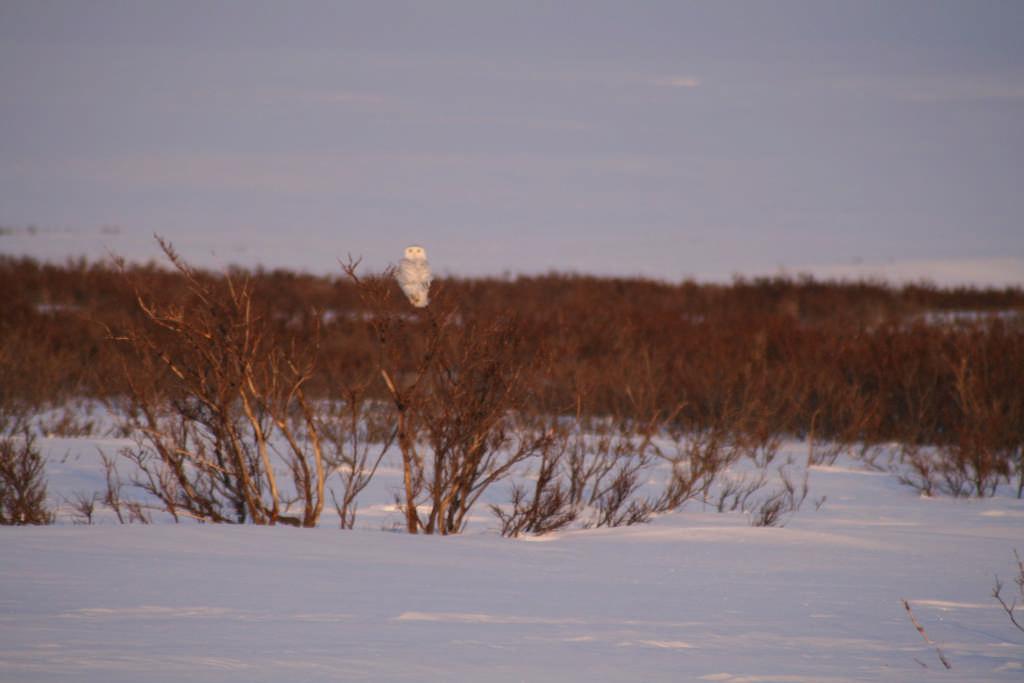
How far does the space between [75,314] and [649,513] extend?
38.0ft

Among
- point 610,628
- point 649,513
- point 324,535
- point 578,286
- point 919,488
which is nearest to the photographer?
point 610,628

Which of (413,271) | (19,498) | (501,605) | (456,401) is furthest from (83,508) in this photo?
(413,271)

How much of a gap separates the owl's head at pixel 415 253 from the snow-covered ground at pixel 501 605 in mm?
3360

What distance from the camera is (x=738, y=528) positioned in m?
5.86

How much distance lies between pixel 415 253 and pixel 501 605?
5.29 meters

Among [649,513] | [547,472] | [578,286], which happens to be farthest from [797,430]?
[578,286]

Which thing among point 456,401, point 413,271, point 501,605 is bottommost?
point 501,605

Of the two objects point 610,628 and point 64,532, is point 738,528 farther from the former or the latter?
point 64,532

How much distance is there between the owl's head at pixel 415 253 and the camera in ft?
28.5

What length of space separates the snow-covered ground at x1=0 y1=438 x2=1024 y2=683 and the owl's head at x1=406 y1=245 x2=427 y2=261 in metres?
3.36

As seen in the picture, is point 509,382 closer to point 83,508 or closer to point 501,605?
point 501,605

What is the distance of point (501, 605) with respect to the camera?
3781 mm

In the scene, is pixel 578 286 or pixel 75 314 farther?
pixel 578 286

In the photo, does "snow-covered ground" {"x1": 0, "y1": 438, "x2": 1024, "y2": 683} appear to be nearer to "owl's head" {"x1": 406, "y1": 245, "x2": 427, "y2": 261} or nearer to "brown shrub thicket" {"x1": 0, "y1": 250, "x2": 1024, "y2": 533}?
"brown shrub thicket" {"x1": 0, "y1": 250, "x2": 1024, "y2": 533}
